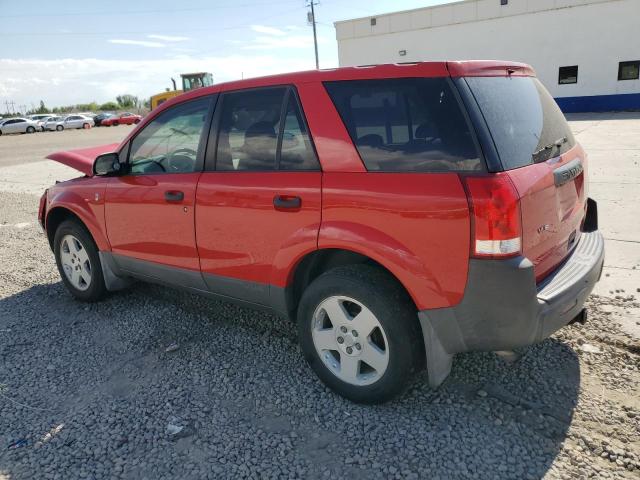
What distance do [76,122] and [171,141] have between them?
154 feet

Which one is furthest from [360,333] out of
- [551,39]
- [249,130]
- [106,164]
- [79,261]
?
[551,39]

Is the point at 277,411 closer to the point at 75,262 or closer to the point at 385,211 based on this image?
the point at 385,211

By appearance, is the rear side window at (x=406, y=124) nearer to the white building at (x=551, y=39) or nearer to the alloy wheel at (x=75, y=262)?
the alloy wheel at (x=75, y=262)

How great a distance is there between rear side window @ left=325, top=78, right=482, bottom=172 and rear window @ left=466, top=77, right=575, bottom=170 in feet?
0.48

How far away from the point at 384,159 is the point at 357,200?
0.26 metres

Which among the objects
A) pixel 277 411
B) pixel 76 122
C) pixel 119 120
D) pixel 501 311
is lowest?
pixel 277 411

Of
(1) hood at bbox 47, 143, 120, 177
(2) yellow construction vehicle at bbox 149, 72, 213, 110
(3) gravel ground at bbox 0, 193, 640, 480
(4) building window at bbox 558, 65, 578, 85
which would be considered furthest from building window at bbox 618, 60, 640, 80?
(1) hood at bbox 47, 143, 120, 177

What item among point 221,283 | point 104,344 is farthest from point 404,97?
point 104,344

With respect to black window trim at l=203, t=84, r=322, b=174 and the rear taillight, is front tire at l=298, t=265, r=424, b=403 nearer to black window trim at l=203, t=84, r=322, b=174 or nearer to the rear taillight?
the rear taillight

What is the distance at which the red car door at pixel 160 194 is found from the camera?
3.52m

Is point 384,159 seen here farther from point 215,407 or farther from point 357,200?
point 215,407

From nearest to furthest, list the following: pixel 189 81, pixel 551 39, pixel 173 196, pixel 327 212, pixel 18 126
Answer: pixel 327 212 < pixel 173 196 < pixel 551 39 < pixel 189 81 < pixel 18 126

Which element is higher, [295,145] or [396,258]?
[295,145]

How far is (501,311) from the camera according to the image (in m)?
2.39
